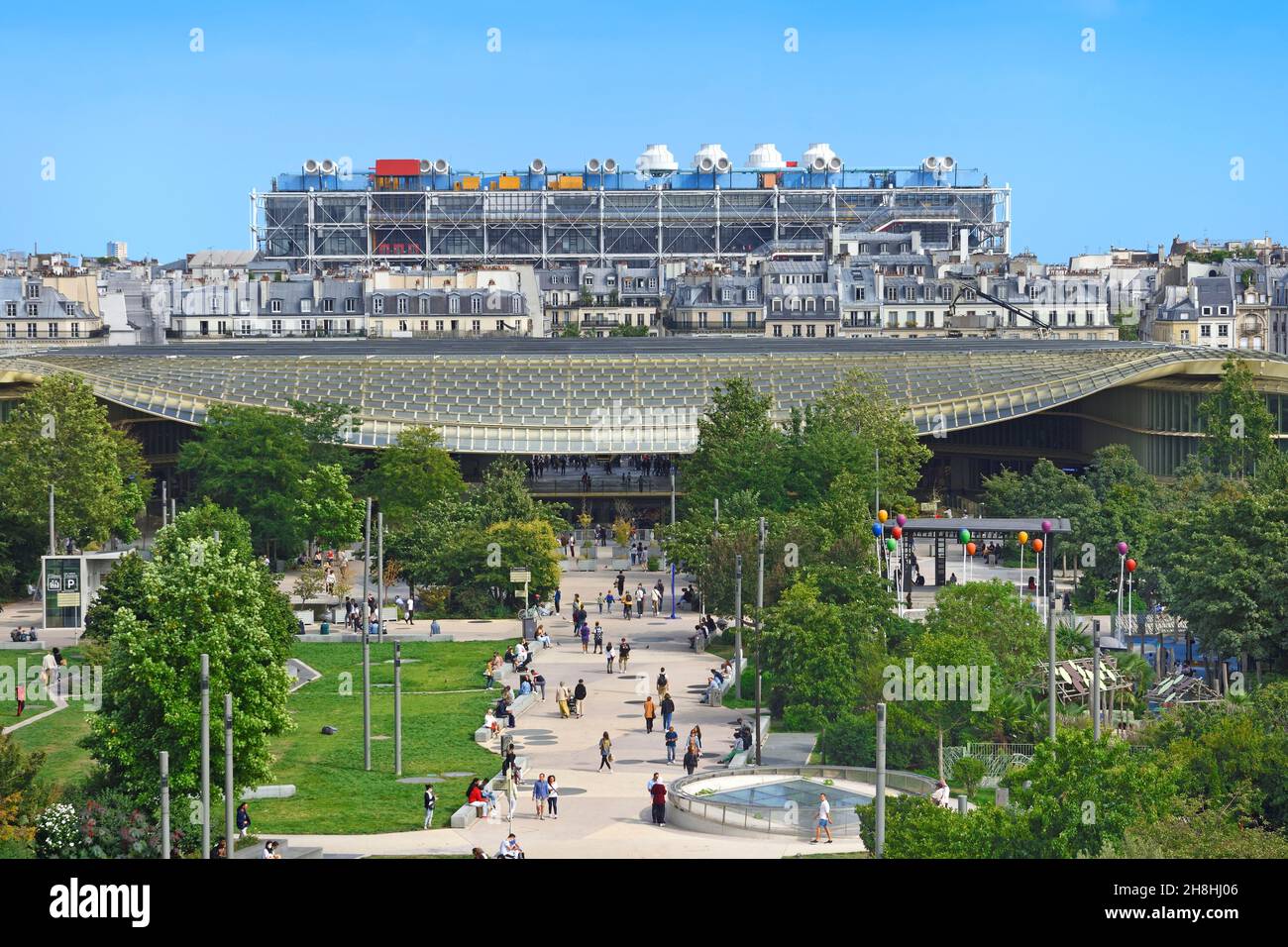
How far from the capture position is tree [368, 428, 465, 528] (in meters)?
69.4

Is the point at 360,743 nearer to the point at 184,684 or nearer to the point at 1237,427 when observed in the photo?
the point at 184,684

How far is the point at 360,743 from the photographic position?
4200cm

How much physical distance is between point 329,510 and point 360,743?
22410mm

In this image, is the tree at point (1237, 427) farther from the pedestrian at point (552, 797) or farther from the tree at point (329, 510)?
the pedestrian at point (552, 797)

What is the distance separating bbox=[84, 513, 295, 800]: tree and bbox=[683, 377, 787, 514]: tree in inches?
1131

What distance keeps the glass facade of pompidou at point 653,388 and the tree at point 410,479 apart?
6.93 meters

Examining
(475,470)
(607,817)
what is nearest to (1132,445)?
(475,470)

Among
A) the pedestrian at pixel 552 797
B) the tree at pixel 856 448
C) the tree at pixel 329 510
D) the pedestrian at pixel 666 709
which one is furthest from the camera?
the tree at pixel 856 448

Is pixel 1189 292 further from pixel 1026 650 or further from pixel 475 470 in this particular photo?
pixel 1026 650

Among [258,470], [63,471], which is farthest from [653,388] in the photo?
[63,471]

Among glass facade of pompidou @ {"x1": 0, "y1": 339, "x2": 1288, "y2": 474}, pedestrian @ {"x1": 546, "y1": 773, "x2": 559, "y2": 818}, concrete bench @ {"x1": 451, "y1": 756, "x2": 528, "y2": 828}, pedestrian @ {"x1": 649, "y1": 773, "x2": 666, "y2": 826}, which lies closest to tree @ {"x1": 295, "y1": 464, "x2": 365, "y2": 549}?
glass facade of pompidou @ {"x1": 0, "y1": 339, "x2": 1288, "y2": 474}

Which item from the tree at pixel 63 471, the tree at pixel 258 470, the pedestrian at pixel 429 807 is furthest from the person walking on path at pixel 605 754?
the tree at pixel 258 470

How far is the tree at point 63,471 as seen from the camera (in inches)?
2494

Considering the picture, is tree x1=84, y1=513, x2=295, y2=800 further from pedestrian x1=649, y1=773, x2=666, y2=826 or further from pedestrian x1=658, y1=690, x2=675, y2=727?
pedestrian x1=658, y1=690, x2=675, y2=727
